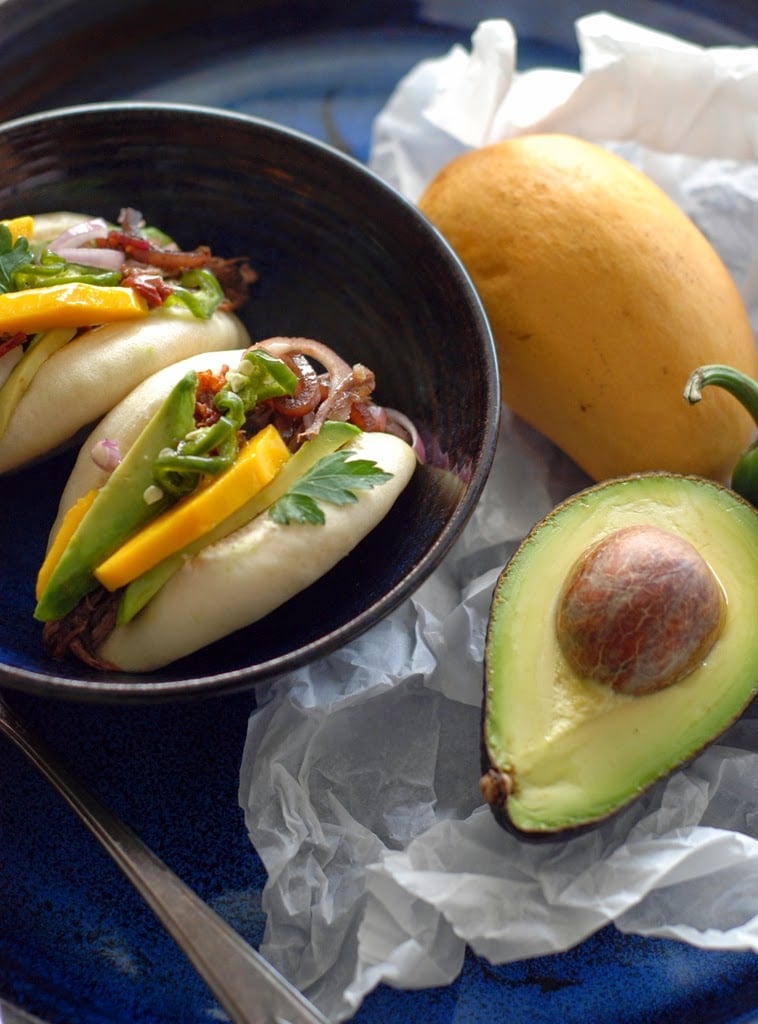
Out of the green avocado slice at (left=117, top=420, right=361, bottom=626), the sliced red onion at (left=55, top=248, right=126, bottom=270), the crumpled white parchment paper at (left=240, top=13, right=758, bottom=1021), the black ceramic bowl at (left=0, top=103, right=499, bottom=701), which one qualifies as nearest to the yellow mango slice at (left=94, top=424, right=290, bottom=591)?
the green avocado slice at (left=117, top=420, right=361, bottom=626)

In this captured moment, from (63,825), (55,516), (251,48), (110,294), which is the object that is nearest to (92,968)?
(63,825)

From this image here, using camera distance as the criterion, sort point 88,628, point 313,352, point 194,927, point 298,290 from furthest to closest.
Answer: point 298,290 < point 313,352 < point 88,628 < point 194,927

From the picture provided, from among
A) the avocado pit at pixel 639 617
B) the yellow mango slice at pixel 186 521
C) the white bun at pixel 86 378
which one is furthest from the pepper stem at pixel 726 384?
the white bun at pixel 86 378

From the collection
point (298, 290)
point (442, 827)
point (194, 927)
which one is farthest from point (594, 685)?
point (298, 290)

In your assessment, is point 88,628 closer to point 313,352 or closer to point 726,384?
point 313,352

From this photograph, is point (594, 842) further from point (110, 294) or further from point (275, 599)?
point (110, 294)

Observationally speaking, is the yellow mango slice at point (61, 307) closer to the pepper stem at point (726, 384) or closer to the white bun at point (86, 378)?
the white bun at point (86, 378)

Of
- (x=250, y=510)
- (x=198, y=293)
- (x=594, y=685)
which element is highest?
(x=198, y=293)
